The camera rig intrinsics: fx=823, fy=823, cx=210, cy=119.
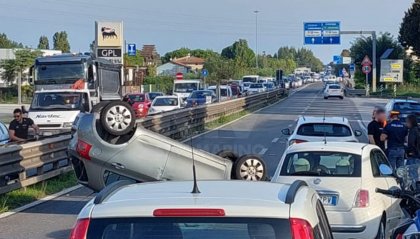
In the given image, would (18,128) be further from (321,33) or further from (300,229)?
(321,33)

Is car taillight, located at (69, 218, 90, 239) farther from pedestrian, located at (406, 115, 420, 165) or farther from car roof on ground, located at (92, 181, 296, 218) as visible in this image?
pedestrian, located at (406, 115, 420, 165)

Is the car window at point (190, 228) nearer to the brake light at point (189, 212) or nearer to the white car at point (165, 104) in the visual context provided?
the brake light at point (189, 212)

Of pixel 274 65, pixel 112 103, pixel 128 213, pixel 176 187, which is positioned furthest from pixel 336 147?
pixel 274 65

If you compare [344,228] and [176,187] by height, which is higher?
[176,187]

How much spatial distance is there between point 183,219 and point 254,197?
464mm

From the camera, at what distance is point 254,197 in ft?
13.8

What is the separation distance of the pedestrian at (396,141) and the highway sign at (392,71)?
68.7m

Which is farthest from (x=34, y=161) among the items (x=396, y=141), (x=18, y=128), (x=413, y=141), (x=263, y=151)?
(x=263, y=151)

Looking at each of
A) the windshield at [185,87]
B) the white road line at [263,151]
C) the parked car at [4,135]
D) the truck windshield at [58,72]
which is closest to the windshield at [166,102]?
the truck windshield at [58,72]

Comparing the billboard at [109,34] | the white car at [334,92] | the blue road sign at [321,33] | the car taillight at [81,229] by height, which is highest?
the blue road sign at [321,33]

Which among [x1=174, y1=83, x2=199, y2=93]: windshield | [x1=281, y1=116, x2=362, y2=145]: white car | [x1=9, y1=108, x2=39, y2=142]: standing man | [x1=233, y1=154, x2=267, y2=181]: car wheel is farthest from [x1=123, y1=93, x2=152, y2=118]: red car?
[x1=233, y1=154, x2=267, y2=181]: car wheel

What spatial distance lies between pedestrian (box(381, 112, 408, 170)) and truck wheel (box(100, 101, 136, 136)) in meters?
5.95

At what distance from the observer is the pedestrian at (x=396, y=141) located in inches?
592

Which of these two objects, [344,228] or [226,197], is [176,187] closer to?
[226,197]
